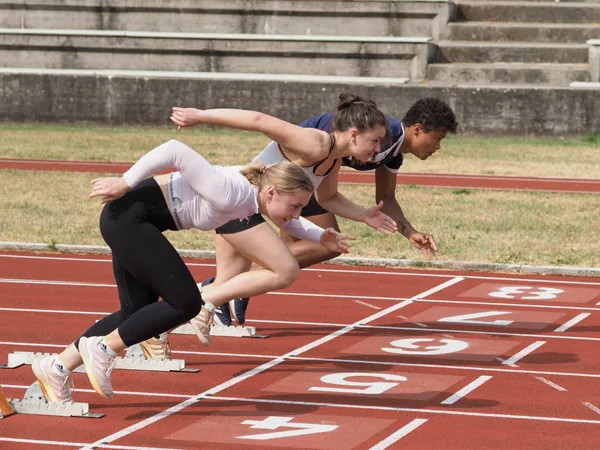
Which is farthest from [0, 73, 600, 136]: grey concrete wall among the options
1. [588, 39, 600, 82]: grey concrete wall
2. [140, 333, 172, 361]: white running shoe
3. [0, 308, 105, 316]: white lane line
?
[140, 333, 172, 361]: white running shoe

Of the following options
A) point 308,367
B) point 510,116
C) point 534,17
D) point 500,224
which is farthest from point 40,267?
point 534,17

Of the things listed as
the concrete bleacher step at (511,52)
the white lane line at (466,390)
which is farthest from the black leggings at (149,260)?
the concrete bleacher step at (511,52)

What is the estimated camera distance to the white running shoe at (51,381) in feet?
22.2

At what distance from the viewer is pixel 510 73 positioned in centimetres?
2861

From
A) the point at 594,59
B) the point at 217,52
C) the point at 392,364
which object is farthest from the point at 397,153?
the point at 217,52

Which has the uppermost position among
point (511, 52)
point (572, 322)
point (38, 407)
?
point (511, 52)

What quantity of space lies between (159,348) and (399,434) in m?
2.03

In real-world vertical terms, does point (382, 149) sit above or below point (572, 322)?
above

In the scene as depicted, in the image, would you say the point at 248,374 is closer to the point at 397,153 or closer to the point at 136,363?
the point at 136,363

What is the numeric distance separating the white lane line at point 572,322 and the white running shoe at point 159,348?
3089mm

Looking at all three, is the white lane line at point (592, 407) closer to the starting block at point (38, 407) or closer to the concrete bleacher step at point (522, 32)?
the starting block at point (38, 407)

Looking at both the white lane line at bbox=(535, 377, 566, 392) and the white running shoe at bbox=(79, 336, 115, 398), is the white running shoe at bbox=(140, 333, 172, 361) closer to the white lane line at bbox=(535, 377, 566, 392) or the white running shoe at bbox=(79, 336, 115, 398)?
the white running shoe at bbox=(79, 336, 115, 398)

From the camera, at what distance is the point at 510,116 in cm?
2652

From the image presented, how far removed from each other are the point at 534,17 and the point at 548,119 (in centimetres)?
592
